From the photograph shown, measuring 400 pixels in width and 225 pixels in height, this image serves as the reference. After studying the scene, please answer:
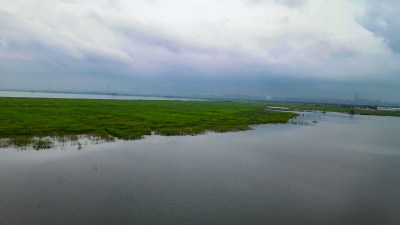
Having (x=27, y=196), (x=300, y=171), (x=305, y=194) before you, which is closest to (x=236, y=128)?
(x=300, y=171)

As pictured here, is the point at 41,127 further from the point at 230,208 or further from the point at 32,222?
the point at 230,208

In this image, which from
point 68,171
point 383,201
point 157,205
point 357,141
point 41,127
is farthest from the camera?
point 357,141

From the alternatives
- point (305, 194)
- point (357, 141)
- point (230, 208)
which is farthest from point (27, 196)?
point (357, 141)

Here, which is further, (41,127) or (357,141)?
(357,141)

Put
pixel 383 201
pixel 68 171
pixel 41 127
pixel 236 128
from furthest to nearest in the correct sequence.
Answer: pixel 236 128 → pixel 41 127 → pixel 68 171 → pixel 383 201

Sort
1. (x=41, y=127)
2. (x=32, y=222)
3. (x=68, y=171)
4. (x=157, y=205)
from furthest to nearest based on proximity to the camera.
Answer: (x=41, y=127), (x=68, y=171), (x=157, y=205), (x=32, y=222)

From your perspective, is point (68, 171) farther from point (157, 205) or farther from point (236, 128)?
point (236, 128)
